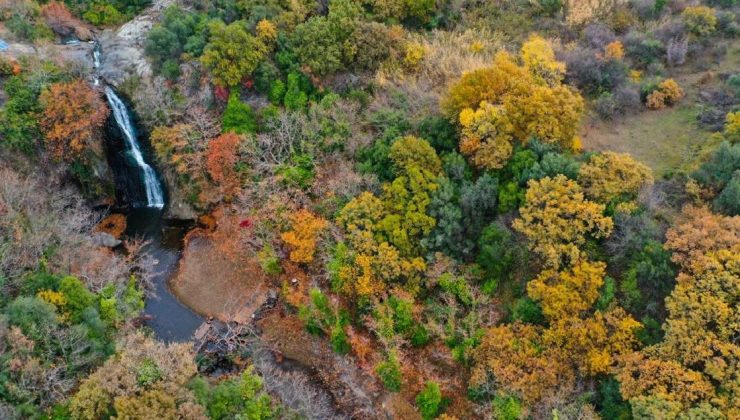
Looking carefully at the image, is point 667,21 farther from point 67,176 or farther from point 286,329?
point 67,176

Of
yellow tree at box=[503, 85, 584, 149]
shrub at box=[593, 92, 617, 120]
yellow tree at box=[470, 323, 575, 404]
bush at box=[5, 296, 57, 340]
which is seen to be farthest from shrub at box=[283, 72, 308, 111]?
yellow tree at box=[470, 323, 575, 404]

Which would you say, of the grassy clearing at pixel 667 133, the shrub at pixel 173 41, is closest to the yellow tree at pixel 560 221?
the grassy clearing at pixel 667 133

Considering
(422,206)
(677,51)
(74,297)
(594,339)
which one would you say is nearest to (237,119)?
(422,206)

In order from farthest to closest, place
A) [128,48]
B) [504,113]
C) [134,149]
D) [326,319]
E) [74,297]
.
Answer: [128,48]
[134,149]
[326,319]
[504,113]
[74,297]

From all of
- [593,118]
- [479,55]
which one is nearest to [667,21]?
[593,118]

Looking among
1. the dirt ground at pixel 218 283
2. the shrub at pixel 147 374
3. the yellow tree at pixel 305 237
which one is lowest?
the dirt ground at pixel 218 283

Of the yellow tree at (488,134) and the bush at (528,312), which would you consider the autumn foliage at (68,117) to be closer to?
the yellow tree at (488,134)

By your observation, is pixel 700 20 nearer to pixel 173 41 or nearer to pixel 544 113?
pixel 544 113

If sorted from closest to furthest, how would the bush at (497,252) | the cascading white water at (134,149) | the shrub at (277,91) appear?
the bush at (497,252), the shrub at (277,91), the cascading white water at (134,149)
